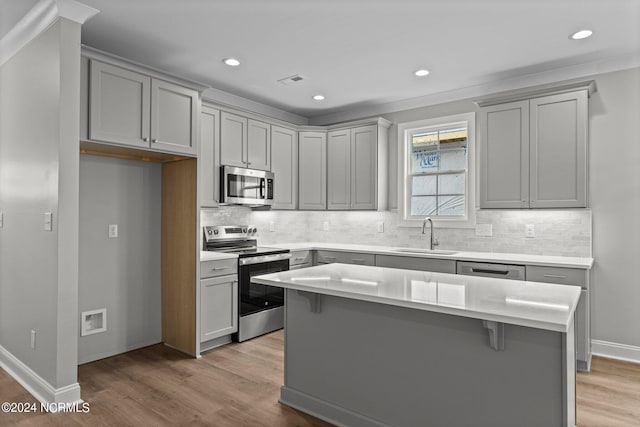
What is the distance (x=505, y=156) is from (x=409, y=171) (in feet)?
4.14

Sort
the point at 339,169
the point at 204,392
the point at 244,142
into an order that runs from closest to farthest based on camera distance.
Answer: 1. the point at 204,392
2. the point at 244,142
3. the point at 339,169

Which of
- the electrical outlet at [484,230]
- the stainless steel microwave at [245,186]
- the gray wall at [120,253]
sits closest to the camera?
the gray wall at [120,253]

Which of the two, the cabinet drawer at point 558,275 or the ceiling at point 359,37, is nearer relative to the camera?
the ceiling at point 359,37

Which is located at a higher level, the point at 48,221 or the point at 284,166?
the point at 284,166

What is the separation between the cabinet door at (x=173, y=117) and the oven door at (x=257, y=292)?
1.34 metres

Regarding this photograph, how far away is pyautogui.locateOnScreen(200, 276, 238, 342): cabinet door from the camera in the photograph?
3691 mm

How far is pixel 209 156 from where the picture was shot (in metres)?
4.08

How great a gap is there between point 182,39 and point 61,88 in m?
1.02

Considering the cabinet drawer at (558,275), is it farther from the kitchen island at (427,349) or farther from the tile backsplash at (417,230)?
the kitchen island at (427,349)

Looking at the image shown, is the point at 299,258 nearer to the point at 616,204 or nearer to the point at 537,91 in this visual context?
the point at 537,91

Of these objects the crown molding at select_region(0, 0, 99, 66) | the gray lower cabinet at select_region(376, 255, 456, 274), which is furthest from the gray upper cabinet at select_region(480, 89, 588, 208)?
the crown molding at select_region(0, 0, 99, 66)

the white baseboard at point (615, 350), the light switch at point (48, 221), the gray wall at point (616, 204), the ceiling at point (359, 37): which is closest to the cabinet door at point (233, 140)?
the ceiling at point (359, 37)

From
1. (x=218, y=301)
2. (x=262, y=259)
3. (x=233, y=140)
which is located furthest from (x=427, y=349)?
(x=233, y=140)

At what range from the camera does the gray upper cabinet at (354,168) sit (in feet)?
16.0
